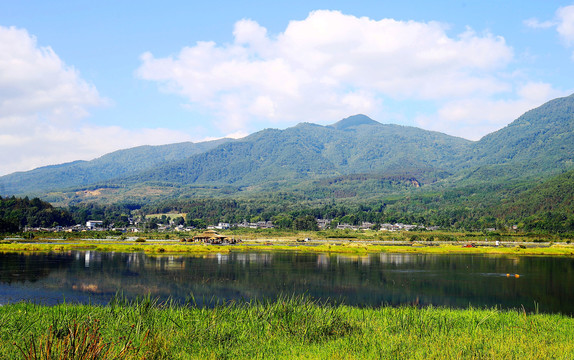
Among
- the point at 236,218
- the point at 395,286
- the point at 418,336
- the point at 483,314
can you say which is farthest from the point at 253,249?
the point at 236,218

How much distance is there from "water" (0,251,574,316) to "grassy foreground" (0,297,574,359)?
27.1 feet

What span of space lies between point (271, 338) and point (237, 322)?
2.31m

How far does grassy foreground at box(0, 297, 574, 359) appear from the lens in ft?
37.5

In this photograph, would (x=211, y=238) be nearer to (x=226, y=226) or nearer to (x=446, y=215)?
(x=226, y=226)

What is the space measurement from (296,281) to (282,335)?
20.7 meters

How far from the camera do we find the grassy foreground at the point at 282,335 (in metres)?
11.4

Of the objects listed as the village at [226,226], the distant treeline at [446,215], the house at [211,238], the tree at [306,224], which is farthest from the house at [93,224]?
the house at [211,238]

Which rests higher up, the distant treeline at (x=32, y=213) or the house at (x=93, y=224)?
the distant treeline at (x=32, y=213)

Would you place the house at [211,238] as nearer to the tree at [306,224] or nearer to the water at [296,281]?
the water at [296,281]

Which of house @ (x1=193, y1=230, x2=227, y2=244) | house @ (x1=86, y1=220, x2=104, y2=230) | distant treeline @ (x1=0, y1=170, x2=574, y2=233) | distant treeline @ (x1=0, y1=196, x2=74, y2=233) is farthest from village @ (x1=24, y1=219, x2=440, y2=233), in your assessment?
house @ (x1=193, y1=230, x2=227, y2=244)

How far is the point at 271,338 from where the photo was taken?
1345 cm

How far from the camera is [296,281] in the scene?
34312 mm

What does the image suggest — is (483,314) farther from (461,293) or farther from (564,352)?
(461,293)

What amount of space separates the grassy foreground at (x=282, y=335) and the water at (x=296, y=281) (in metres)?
8.25
